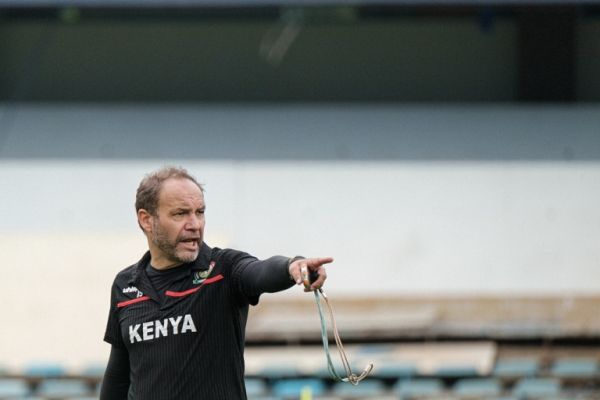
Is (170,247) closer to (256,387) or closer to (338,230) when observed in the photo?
(256,387)

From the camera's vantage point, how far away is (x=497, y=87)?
13.3 m

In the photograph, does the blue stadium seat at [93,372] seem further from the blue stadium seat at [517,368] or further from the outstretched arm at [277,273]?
the outstretched arm at [277,273]

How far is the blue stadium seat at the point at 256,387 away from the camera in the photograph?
31.7 ft

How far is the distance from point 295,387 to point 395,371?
2.68 ft

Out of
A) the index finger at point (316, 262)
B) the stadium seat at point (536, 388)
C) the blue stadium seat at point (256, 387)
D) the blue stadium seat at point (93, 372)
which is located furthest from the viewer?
the blue stadium seat at point (93, 372)

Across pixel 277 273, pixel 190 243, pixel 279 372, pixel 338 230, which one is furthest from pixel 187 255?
pixel 338 230

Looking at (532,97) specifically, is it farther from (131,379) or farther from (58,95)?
(131,379)

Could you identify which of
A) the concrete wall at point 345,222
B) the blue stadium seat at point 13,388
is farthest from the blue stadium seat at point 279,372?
the blue stadium seat at point 13,388

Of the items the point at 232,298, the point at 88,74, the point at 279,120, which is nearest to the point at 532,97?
the point at 279,120

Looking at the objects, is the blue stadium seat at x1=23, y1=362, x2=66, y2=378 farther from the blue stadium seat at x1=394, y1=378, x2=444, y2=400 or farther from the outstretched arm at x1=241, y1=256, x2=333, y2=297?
the outstretched arm at x1=241, y1=256, x2=333, y2=297

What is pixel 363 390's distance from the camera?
9.64m

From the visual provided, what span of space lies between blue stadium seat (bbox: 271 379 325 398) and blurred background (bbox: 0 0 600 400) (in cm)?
3

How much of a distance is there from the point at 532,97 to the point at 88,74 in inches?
190

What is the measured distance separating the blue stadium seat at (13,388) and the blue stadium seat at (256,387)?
183 centimetres
